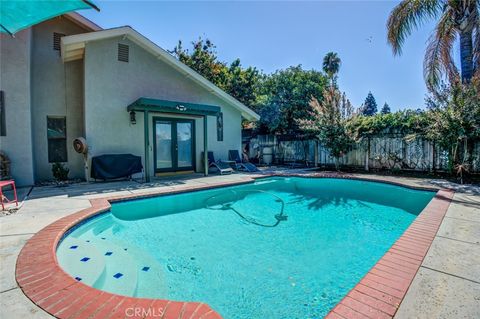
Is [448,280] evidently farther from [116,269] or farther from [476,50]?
[476,50]

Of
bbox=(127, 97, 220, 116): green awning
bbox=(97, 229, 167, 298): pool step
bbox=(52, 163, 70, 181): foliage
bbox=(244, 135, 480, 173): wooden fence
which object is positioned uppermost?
bbox=(127, 97, 220, 116): green awning

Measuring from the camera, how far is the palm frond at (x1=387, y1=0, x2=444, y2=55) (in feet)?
34.7

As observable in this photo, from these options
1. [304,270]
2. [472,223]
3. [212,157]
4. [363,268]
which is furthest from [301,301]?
[212,157]

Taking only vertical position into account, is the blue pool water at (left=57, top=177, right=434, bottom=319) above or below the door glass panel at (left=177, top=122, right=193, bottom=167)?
below

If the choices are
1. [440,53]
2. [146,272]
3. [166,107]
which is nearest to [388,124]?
[440,53]

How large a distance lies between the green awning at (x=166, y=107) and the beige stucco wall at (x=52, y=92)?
2.36 metres

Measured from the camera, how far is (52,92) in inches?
372

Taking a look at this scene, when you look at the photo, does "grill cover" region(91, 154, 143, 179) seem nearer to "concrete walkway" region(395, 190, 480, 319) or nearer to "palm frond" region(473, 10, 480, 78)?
"concrete walkway" region(395, 190, 480, 319)

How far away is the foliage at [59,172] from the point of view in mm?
9152

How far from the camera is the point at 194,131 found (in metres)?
12.0

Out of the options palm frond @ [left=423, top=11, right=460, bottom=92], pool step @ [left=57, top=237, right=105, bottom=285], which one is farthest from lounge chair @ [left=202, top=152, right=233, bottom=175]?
palm frond @ [left=423, top=11, right=460, bottom=92]

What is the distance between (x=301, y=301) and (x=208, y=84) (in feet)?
35.5

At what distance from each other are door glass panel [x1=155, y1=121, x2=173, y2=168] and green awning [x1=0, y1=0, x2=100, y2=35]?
318 inches

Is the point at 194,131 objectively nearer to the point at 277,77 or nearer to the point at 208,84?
the point at 208,84
